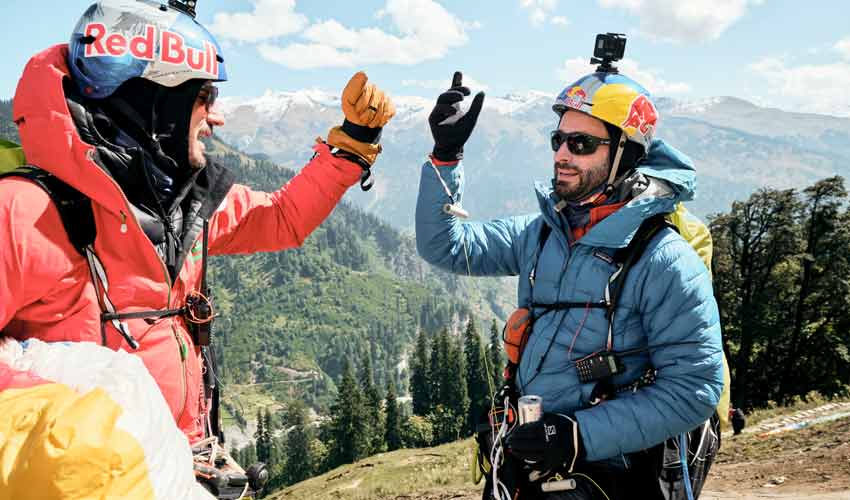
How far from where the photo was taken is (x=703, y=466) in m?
4.62

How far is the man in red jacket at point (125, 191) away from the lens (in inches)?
127

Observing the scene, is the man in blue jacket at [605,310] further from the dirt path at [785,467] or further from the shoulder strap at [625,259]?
the dirt path at [785,467]

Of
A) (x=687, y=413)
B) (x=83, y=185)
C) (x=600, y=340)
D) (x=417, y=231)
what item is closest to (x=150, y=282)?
(x=83, y=185)

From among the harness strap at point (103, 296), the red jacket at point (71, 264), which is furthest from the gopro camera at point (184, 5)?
the harness strap at point (103, 296)

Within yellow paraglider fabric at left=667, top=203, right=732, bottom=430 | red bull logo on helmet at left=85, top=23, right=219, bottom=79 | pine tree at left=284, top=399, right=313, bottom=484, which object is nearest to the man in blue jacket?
yellow paraglider fabric at left=667, top=203, right=732, bottom=430

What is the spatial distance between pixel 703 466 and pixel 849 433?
40.3ft

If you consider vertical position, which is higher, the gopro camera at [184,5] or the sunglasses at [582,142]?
the gopro camera at [184,5]

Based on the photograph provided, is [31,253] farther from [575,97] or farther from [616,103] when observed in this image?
[616,103]

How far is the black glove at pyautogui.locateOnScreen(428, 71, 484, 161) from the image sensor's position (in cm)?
496

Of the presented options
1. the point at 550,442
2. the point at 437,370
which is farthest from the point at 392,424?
the point at 550,442

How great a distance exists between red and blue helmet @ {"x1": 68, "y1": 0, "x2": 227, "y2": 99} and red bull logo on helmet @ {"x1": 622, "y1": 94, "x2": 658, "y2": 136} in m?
3.45

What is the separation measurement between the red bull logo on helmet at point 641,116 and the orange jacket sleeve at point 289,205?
7.91 feet

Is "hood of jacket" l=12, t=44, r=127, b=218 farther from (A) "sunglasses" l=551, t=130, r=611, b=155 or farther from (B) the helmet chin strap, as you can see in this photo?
(B) the helmet chin strap

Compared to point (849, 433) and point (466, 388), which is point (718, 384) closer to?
point (849, 433)
